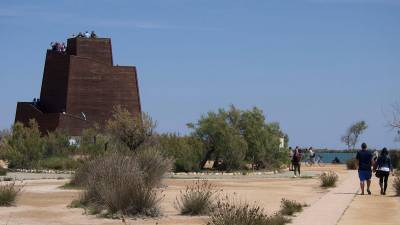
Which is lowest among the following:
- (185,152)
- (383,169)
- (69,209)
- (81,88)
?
(69,209)

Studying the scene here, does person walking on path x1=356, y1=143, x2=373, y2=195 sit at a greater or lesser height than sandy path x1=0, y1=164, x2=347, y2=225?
greater

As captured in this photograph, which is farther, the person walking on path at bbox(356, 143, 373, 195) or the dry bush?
the person walking on path at bbox(356, 143, 373, 195)

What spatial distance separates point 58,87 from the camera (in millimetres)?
82250

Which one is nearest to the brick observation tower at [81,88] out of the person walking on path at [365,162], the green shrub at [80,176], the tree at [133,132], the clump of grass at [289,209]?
the tree at [133,132]

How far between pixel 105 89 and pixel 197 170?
39.5m

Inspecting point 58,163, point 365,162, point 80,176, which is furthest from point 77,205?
point 58,163

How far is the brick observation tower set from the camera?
Result: 8031 centimetres

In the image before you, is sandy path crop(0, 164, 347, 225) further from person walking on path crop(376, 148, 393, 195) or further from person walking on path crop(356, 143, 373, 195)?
person walking on path crop(376, 148, 393, 195)

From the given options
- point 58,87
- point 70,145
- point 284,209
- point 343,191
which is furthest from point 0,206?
point 58,87

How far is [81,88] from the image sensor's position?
81812 mm

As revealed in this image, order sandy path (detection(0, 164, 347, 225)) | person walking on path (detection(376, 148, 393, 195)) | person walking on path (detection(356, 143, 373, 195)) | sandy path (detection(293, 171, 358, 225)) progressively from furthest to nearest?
person walking on path (detection(376, 148, 393, 195)) < person walking on path (detection(356, 143, 373, 195)) < sandy path (detection(0, 164, 347, 225)) < sandy path (detection(293, 171, 358, 225))

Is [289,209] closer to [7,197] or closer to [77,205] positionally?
[77,205]

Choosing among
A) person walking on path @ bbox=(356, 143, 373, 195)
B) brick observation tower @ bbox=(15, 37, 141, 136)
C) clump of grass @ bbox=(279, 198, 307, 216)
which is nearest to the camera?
clump of grass @ bbox=(279, 198, 307, 216)

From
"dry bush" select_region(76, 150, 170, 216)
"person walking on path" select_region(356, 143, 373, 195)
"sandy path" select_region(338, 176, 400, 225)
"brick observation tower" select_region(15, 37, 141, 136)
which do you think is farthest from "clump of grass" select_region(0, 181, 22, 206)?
"brick observation tower" select_region(15, 37, 141, 136)
